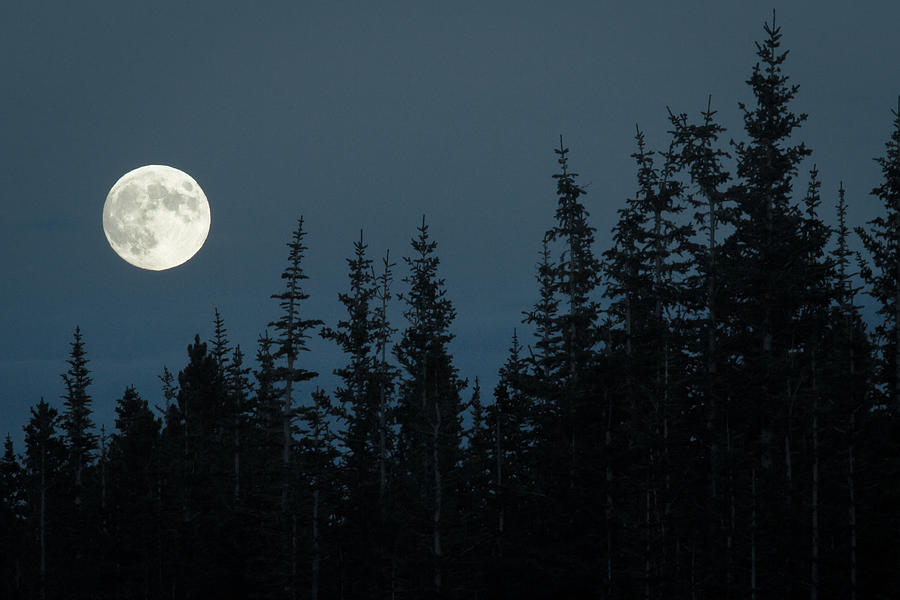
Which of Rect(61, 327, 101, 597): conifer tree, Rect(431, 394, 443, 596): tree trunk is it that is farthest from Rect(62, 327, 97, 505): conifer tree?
Rect(431, 394, 443, 596): tree trunk

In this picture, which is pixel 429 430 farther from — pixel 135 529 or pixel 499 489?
pixel 135 529

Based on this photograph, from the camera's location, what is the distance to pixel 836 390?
39719 mm

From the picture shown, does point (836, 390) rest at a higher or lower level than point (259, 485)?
higher

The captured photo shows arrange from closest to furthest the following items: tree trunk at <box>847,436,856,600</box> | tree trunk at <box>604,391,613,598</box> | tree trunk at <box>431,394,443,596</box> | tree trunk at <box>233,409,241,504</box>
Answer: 1. tree trunk at <box>847,436,856,600</box>
2. tree trunk at <box>604,391,613,598</box>
3. tree trunk at <box>431,394,443,596</box>
4. tree trunk at <box>233,409,241,504</box>

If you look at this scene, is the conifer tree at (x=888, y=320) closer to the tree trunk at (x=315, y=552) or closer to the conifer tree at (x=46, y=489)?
the tree trunk at (x=315, y=552)

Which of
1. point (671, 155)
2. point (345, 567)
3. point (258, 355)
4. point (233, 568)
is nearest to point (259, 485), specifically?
point (233, 568)

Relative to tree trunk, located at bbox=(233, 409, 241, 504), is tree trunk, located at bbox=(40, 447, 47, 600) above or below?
below

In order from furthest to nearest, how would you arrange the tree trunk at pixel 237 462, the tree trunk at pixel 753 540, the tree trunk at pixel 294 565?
the tree trunk at pixel 237 462 < the tree trunk at pixel 294 565 < the tree trunk at pixel 753 540

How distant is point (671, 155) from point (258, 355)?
38008mm

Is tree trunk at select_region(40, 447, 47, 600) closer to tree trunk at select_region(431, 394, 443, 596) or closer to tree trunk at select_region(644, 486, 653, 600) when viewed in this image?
tree trunk at select_region(431, 394, 443, 596)

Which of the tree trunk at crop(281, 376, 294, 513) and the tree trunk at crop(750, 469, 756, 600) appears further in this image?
the tree trunk at crop(281, 376, 294, 513)

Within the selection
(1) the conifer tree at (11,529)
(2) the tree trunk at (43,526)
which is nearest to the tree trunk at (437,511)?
(2) the tree trunk at (43,526)

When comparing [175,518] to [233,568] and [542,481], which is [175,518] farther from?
[542,481]

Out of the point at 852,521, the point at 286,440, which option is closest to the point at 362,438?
the point at 286,440
